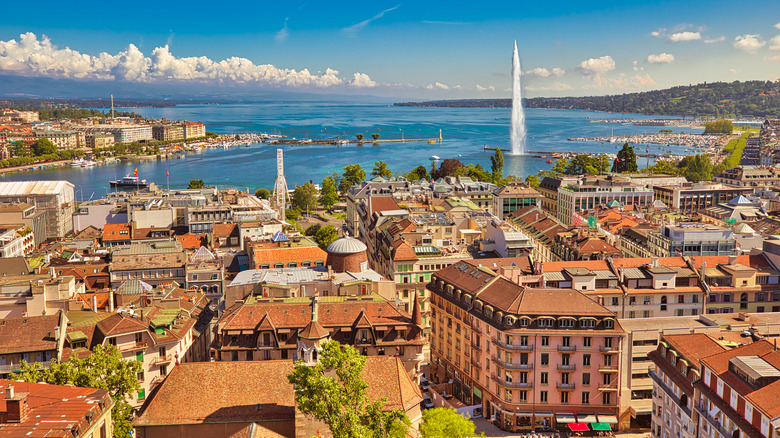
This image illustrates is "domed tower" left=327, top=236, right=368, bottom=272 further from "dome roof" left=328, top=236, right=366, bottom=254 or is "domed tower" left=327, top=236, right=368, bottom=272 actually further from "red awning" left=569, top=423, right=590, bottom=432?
"red awning" left=569, top=423, right=590, bottom=432

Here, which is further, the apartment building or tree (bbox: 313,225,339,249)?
tree (bbox: 313,225,339,249)

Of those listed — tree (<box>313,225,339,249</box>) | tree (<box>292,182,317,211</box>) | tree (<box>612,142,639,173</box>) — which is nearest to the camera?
tree (<box>313,225,339,249</box>)

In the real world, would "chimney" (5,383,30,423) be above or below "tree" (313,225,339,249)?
above

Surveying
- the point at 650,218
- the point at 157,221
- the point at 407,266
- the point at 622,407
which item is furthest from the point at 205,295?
the point at 650,218

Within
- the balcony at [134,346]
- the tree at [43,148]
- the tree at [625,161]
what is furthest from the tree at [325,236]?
the tree at [43,148]

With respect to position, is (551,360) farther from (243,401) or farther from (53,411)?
(53,411)

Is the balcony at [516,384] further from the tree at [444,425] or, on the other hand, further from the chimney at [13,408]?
the chimney at [13,408]

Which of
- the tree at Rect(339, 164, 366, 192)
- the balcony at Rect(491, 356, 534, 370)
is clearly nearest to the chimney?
the balcony at Rect(491, 356, 534, 370)
